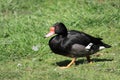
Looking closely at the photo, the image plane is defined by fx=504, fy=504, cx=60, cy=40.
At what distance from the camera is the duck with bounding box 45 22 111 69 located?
28.4ft

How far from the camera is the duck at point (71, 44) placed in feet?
28.4

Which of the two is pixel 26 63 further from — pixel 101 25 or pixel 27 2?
pixel 27 2

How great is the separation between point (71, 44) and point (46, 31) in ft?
7.63

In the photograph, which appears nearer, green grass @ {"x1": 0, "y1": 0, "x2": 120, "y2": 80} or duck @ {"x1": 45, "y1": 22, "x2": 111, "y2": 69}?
green grass @ {"x1": 0, "y1": 0, "x2": 120, "y2": 80}

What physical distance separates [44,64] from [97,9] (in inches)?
156

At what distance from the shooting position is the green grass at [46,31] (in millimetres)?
8148

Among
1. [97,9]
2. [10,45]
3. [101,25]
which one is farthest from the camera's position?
[97,9]

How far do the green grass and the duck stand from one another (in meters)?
0.24

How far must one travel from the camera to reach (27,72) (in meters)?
8.25

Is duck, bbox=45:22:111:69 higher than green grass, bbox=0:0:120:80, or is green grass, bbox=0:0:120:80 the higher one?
duck, bbox=45:22:111:69

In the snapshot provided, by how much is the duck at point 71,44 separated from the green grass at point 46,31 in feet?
0.77

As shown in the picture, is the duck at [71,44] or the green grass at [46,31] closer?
the green grass at [46,31]

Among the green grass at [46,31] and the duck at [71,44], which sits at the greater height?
the duck at [71,44]

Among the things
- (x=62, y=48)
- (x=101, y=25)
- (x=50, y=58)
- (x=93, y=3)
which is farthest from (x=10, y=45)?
(x=93, y=3)
